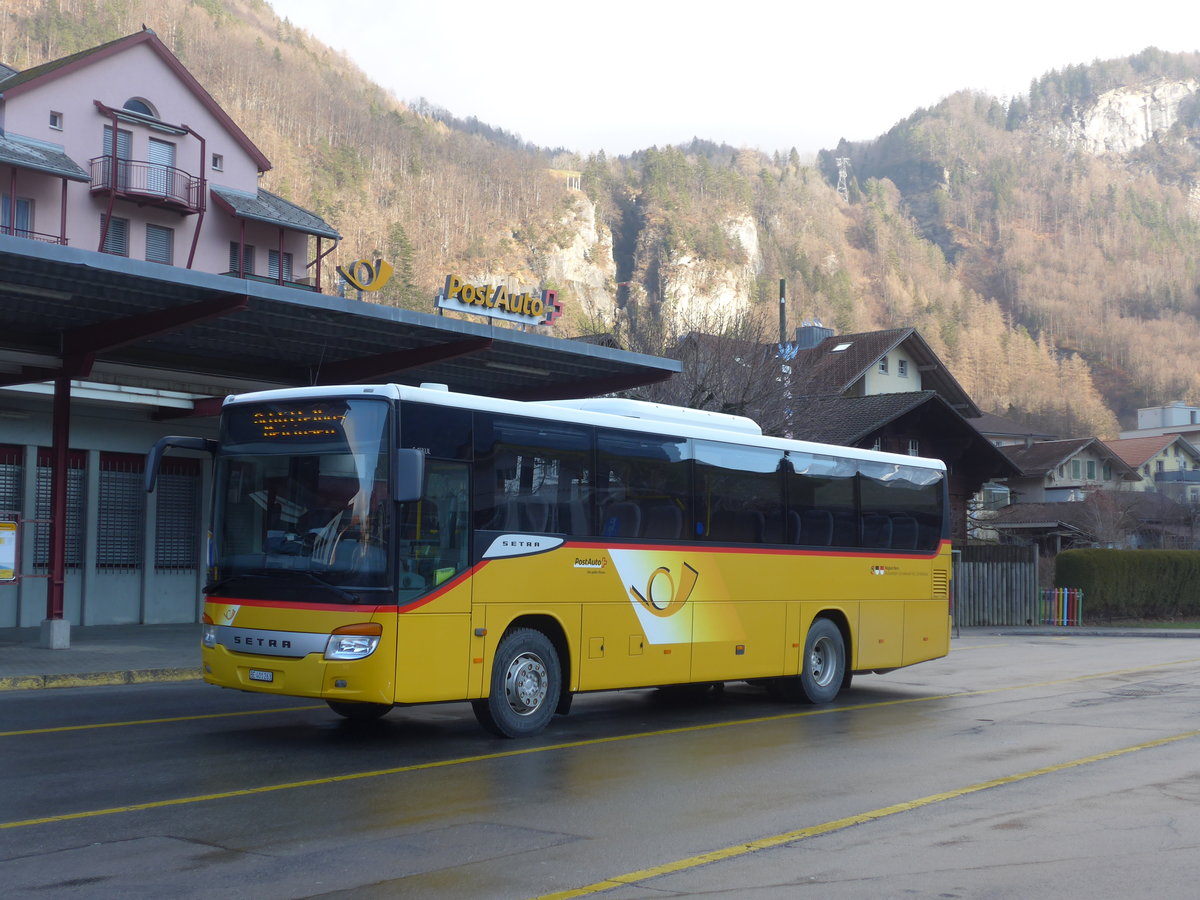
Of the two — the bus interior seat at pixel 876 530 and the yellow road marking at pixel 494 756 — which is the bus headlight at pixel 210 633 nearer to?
the yellow road marking at pixel 494 756

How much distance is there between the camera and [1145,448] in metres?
96.0

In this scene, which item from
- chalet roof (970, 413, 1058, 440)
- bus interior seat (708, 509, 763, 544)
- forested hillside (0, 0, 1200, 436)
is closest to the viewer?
bus interior seat (708, 509, 763, 544)

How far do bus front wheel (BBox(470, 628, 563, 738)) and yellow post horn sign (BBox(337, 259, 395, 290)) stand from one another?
1464 centimetres

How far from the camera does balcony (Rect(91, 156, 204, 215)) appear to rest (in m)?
35.0

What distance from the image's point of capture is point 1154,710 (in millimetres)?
14312

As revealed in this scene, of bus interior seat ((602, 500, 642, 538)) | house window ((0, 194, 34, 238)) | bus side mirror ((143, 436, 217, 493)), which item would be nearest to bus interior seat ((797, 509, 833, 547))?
bus interior seat ((602, 500, 642, 538))

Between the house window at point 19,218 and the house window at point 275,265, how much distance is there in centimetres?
744

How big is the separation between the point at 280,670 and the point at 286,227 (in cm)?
3012

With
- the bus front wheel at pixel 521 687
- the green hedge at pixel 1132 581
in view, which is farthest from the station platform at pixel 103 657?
the green hedge at pixel 1132 581

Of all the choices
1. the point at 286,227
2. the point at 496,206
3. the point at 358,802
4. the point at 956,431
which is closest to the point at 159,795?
the point at 358,802

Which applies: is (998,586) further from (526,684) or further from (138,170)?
(526,684)

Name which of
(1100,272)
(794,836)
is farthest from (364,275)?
(1100,272)

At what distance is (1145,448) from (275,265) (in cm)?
7597

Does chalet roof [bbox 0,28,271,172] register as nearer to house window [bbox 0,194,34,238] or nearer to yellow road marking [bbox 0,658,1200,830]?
house window [bbox 0,194,34,238]
